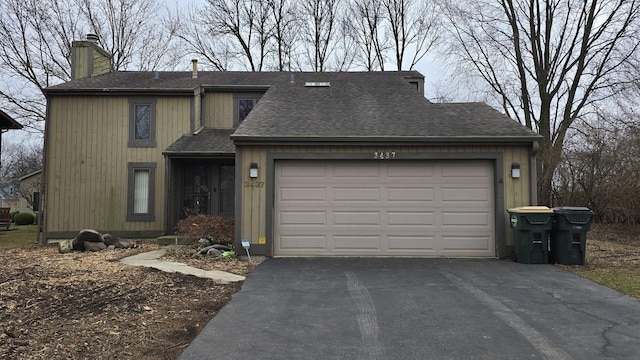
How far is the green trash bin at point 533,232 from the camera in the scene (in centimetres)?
744

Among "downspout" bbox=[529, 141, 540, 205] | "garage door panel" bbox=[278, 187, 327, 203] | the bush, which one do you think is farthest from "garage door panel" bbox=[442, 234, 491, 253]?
the bush

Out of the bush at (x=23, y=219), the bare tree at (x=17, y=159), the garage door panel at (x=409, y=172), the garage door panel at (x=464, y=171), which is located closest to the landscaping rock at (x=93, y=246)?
the garage door panel at (x=409, y=172)

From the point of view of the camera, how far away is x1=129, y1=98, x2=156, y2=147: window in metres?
12.3

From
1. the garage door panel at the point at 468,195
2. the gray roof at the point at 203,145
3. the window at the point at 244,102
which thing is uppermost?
the window at the point at 244,102

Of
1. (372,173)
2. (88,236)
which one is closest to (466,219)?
(372,173)

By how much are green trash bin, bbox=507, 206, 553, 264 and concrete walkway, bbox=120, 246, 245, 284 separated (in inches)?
203

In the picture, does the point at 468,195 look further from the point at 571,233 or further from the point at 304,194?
the point at 304,194

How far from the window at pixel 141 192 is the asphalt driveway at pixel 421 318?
6.88 metres

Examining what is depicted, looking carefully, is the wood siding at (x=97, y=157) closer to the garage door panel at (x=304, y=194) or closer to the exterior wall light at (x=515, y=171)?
the garage door panel at (x=304, y=194)

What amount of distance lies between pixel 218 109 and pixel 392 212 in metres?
7.59

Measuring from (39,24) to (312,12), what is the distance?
1451 centimetres

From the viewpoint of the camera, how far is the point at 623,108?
15.7 m

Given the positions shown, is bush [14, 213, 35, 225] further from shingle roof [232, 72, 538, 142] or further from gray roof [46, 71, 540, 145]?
Result: shingle roof [232, 72, 538, 142]

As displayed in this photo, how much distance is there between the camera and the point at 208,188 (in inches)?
487
